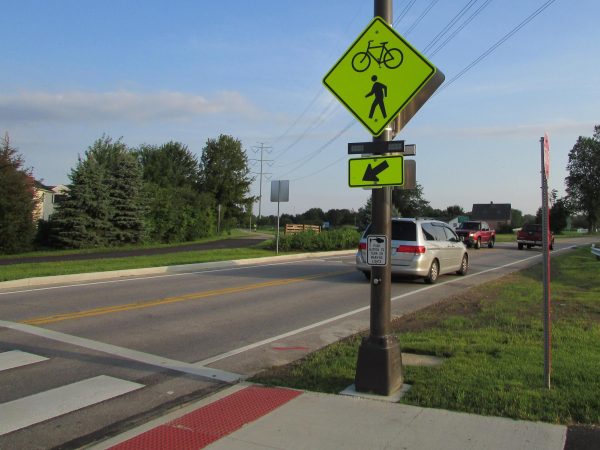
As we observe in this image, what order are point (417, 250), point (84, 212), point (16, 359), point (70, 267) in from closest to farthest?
point (16, 359)
point (417, 250)
point (70, 267)
point (84, 212)

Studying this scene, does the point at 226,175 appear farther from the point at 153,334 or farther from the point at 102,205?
the point at 153,334

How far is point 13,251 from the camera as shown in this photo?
2933 cm

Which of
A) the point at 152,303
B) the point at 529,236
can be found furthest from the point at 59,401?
the point at 529,236

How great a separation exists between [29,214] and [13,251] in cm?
214

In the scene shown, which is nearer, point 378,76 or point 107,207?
point 378,76

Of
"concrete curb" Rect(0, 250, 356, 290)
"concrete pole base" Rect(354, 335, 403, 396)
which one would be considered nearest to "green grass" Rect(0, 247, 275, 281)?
"concrete curb" Rect(0, 250, 356, 290)

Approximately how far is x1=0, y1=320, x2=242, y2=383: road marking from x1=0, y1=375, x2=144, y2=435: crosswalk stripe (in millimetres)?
742

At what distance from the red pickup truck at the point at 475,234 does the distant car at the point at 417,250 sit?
18.7m

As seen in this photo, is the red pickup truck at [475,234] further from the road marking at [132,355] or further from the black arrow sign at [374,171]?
the black arrow sign at [374,171]

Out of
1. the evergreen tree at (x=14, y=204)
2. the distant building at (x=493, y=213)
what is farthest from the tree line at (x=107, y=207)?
the distant building at (x=493, y=213)

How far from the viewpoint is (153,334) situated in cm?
818

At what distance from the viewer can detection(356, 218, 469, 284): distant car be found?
47.3 feet

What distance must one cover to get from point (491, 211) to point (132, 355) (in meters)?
140

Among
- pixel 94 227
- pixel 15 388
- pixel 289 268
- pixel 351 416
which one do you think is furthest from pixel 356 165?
pixel 94 227
